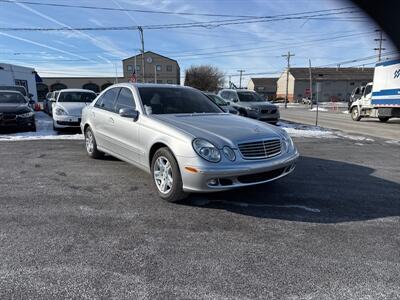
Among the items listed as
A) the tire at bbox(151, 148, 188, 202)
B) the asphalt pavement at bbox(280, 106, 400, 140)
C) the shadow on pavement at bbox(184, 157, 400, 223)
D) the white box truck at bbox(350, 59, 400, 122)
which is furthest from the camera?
the white box truck at bbox(350, 59, 400, 122)

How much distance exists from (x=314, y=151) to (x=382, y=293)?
20.3 ft

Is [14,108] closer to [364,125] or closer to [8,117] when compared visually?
[8,117]

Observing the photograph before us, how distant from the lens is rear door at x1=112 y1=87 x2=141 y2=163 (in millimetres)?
4984

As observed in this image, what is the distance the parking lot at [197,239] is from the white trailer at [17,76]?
21246mm

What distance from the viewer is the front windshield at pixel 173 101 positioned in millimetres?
5184

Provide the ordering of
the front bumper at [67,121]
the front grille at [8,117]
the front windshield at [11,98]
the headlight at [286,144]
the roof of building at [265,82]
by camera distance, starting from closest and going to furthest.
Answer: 1. the headlight at [286,144]
2. the front grille at [8,117]
3. the front bumper at [67,121]
4. the front windshield at [11,98]
5. the roof of building at [265,82]

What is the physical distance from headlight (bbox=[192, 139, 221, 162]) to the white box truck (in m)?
17.5

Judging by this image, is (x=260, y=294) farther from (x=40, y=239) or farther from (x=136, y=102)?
(x=136, y=102)

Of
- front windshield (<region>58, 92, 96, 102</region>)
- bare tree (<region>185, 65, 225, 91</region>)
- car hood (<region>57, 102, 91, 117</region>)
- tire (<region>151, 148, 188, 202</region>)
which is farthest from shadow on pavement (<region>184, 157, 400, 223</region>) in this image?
bare tree (<region>185, 65, 225, 91</region>)

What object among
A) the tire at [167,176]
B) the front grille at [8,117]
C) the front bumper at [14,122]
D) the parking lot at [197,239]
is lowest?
the parking lot at [197,239]

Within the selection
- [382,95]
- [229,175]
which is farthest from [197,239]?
[382,95]

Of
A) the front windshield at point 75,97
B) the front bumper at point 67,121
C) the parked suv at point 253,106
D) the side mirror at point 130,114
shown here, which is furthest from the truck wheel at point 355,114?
the side mirror at point 130,114

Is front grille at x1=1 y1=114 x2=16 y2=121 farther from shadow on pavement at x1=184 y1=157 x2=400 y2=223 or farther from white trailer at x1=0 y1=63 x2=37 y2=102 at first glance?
white trailer at x1=0 y1=63 x2=37 y2=102

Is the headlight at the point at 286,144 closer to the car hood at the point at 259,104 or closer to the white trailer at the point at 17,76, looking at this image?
the car hood at the point at 259,104
